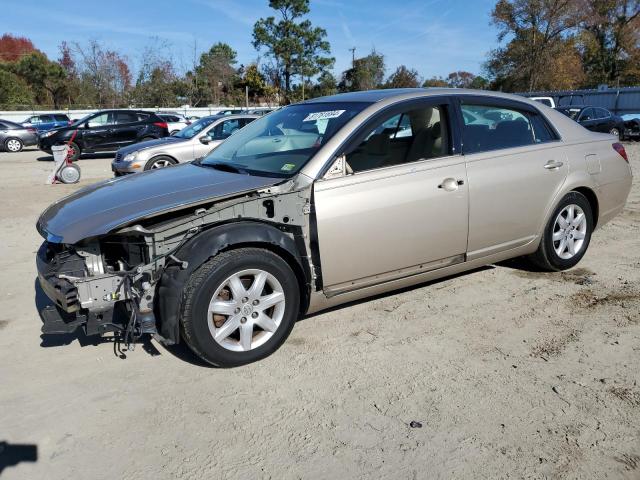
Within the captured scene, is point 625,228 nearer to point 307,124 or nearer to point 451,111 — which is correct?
point 451,111

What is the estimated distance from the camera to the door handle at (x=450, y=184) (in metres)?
3.88

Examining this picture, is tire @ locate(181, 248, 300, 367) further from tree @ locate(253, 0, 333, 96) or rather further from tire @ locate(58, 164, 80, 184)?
tree @ locate(253, 0, 333, 96)

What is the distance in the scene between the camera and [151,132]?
695 inches

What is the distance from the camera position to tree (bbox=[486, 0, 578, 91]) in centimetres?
4091

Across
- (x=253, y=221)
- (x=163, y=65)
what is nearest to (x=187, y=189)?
(x=253, y=221)

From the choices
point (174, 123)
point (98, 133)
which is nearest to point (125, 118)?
point (98, 133)

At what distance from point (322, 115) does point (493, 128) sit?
57.8 inches

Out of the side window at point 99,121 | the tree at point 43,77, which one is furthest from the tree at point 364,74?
the side window at point 99,121

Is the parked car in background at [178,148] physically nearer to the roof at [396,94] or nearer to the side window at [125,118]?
the roof at [396,94]

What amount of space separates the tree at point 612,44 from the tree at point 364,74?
18504 millimetres

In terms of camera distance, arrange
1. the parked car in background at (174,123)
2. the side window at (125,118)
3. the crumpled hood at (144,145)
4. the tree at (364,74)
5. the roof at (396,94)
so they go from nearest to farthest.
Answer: the roof at (396,94) < the crumpled hood at (144,145) < the side window at (125,118) < the parked car in background at (174,123) < the tree at (364,74)

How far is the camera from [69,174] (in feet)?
37.8

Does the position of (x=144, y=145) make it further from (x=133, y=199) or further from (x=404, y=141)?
(x=404, y=141)

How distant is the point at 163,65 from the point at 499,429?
49721 millimetres
